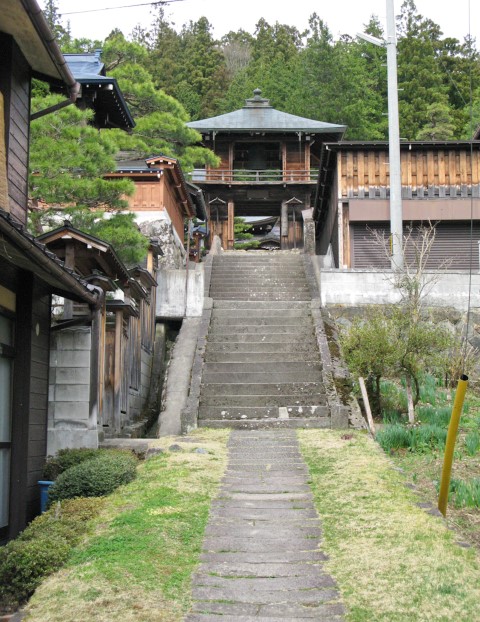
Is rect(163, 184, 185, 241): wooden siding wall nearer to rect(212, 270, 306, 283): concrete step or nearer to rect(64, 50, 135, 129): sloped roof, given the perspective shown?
rect(64, 50, 135, 129): sloped roof

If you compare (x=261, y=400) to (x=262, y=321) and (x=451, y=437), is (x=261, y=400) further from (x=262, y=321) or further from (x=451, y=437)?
(x=451, y=437)

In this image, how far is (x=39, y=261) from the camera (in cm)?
725

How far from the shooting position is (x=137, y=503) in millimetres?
7543

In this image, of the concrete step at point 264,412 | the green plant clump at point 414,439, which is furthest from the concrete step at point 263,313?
the green plant clump at point 414,439

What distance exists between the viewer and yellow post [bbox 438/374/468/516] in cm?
641

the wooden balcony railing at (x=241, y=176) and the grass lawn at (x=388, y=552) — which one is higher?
the wooden balcony railing at (x=241, y=176)

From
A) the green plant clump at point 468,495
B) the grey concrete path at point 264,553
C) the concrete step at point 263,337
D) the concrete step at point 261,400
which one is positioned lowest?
the grey concrete path at point 264,553

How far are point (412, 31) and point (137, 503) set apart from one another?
45224mm

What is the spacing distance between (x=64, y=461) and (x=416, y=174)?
16.4m

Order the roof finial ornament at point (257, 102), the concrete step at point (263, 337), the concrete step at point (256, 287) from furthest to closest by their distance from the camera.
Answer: the roof finial ornament at point (257, 102) → the concrete step at point (256, 287) → the concrete step at point (263, 337)

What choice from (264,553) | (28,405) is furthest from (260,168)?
(264,553)

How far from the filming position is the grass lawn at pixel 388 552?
16.7 feet

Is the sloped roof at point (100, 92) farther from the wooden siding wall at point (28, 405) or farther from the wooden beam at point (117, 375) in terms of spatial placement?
the wooden siding wall at point (28, 405)

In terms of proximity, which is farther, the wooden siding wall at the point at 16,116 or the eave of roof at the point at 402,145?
the eave of roof at the point at 402,145
